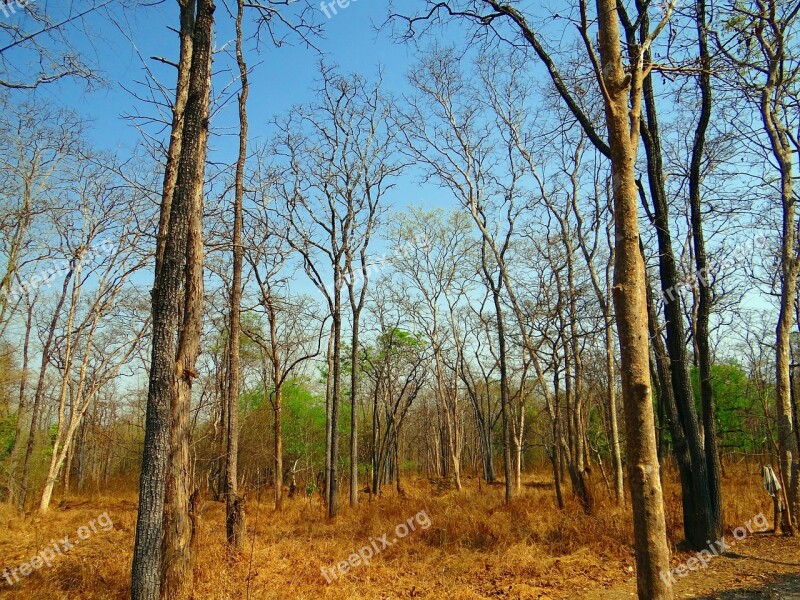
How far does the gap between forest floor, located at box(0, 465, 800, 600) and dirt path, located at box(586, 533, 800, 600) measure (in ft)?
0.05

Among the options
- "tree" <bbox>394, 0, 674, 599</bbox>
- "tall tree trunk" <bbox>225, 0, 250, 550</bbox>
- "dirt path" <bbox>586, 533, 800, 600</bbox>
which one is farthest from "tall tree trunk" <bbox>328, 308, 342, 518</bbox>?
"tree" <bbox>394, 0, 674, 599</bbox>

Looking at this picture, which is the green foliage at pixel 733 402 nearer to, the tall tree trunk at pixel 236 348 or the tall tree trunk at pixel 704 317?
the tall tree trunk at pixel 704 317

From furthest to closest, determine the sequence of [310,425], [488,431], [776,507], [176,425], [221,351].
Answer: [310,425] < [488,431] < [221,351] < [776,507] < [176,425]

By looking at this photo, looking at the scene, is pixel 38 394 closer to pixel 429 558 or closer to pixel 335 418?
pixel 335 418

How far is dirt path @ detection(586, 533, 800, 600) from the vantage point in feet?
18.3

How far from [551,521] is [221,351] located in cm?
1654

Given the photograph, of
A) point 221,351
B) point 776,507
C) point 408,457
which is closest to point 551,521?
point 776,507

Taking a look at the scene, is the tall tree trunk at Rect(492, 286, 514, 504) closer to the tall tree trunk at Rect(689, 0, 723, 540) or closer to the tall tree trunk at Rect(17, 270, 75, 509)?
the tall tree trunk at Rect(689, 0, 723, 540)

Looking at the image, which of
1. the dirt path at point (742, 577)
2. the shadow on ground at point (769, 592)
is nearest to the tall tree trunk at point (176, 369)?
the dirt path at point (742, 577)

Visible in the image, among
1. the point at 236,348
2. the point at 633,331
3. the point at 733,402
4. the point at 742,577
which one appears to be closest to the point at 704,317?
the point at 742,577

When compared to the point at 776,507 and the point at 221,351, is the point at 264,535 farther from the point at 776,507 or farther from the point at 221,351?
the point at 221,351

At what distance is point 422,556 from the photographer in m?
8.38

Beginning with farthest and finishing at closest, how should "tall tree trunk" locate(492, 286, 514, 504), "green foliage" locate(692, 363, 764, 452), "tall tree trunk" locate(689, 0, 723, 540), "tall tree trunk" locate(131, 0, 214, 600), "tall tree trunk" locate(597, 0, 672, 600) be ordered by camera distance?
1. "green foliage" locate(692, 363, 764, 452)
2. "tall tree trunk" locate(492, 286, 514, 504)
3. "tall tree trunk" locate(689, 0, 723, 540)
4. "tall tree trunk" locate(131, 0, 214, 600)
5. "tall tree trunk" locate(597, 0, 672, 600)

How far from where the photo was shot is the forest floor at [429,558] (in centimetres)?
596
